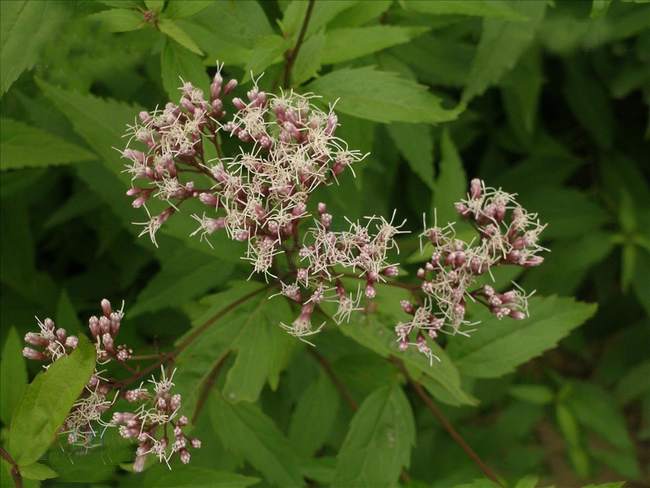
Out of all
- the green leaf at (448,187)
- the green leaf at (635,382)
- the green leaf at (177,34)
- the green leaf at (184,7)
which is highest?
the green leaf at (184,7)

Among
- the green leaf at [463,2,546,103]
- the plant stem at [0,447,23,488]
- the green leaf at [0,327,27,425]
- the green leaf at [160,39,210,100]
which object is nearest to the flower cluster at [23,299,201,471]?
the plant stem at [0,447,23,488]

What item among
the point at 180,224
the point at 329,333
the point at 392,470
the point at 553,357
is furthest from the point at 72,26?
the point at 553,357

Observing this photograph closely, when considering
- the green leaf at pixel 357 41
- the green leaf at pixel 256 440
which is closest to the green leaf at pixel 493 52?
the green leaf at pixel 357 41

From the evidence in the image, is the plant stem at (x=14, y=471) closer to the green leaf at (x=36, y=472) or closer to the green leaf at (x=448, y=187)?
the green leaf at (x=36, y=472)

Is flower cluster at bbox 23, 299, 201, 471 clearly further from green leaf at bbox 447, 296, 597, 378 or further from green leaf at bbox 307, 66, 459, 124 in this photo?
green leaf at bbox 447, 296, 597, 378

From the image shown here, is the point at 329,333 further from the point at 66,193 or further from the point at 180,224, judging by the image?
the point at 66,193

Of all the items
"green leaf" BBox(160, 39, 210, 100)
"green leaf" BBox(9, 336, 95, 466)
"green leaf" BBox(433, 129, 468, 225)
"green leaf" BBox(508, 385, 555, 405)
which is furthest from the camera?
"green leaf" BBox(508, 385, 555, 405)
